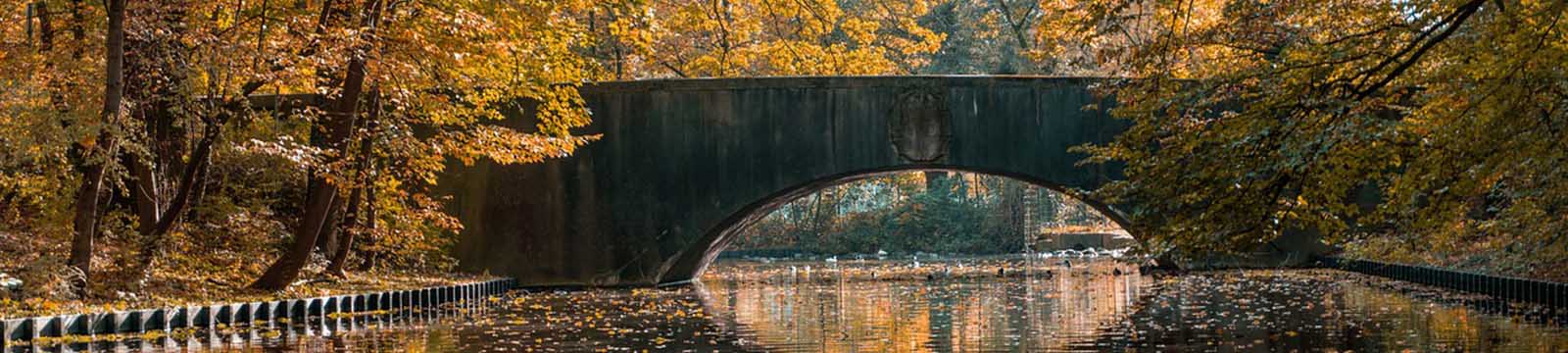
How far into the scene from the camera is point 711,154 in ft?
83.2

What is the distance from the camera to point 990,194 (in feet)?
162

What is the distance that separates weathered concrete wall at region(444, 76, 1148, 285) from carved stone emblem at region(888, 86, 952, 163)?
0.06 ft

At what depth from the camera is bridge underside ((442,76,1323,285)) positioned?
25234 mm

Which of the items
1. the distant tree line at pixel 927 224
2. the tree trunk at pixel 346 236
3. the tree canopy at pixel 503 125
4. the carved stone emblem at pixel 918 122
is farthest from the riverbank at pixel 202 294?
the distant tree line at pixel 927 224

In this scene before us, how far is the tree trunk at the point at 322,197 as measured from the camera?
58.9 feet

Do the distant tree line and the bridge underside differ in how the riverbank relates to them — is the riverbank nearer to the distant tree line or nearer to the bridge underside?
the bridge underside

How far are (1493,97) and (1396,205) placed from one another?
5.15 ft

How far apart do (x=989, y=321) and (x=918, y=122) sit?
10.2 metres

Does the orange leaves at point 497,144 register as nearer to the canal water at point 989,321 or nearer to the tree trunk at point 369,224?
the canal water at point 989,321

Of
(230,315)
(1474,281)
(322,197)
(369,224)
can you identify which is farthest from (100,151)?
(1474,281)

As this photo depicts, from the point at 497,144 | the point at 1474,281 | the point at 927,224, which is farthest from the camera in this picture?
the point at 927,224

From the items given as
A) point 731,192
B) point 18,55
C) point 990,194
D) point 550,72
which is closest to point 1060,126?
point 731,192

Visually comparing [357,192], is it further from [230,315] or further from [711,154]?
[711,154]

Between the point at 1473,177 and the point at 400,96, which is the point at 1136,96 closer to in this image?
the point at 1473,177
